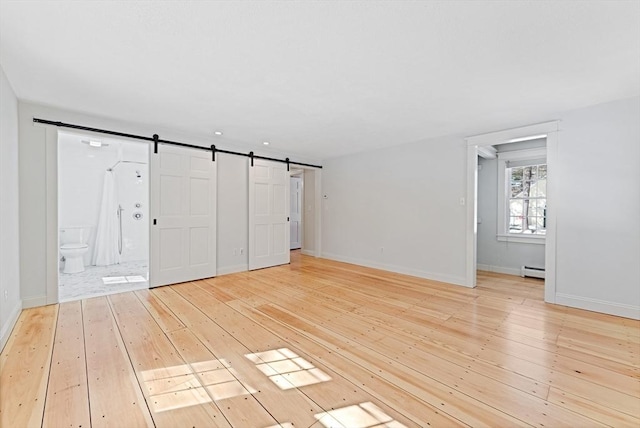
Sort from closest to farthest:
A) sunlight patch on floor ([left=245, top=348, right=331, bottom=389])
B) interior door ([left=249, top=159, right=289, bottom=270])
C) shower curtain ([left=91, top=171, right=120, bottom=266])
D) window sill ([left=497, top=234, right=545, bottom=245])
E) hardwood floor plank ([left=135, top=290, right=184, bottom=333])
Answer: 1. sunlight patch on floor ([left=245, top=348, right=331, bottom=389])
2. hardwood floor plank ([left=135, top=290, right=184, bottom=333])
3. window sill ([left=497, top=234, right=545, bottom=245])
4. interior door ([left=249, top=159, right=289, bottom=270])
5. shower curtain ([left=91, top=171, right=120, bottom=266])

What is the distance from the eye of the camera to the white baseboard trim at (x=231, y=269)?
4.99 metres

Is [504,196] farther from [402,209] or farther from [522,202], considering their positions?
[402,209]

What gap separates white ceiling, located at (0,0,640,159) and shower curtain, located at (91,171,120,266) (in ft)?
9.74

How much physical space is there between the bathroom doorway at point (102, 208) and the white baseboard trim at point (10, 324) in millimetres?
1834

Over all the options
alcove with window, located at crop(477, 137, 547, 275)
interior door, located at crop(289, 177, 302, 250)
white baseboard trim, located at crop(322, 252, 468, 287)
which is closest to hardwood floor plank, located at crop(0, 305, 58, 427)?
white baseboard trim, located at crop(322, 252, 468, 287)

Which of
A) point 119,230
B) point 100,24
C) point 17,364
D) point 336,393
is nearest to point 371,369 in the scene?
point 336,393

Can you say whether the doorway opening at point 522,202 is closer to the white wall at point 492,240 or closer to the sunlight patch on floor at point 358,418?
the white wall at point 492,240

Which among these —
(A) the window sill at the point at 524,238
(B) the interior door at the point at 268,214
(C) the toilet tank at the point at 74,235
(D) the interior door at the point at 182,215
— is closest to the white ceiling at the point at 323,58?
(D) the interior door at the point at 182,215

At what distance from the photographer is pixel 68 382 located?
192 cm

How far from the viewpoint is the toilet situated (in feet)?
16.6

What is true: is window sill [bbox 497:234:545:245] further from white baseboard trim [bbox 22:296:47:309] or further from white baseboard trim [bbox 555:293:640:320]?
white baseboard trim [bbox 22:296:47:309]

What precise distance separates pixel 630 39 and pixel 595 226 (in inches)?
87.7

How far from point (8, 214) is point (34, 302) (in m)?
1.25

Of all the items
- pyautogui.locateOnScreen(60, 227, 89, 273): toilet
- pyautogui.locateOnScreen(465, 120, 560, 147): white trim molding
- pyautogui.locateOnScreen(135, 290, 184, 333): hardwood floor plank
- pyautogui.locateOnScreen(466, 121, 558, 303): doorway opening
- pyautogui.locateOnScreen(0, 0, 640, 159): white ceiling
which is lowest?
pyautogui.locateOnScreen(135, 290, 184, 333): hardwood floor plank
